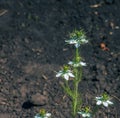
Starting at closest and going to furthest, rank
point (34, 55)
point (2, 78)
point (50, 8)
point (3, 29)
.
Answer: point (2, 78)
point (34, 55)
point (3, 29)
point (50, 8)

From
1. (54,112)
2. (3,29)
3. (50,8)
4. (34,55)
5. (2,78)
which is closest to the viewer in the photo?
(54,112)

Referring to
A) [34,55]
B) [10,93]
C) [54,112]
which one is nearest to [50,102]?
[54,112]

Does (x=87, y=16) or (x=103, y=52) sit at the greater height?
(x=87, y=16)

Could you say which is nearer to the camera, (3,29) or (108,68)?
(108,68)

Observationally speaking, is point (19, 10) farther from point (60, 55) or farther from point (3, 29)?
point (60, 55)

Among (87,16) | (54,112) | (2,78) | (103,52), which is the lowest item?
(54,112)

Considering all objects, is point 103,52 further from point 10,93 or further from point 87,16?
point 10,93
